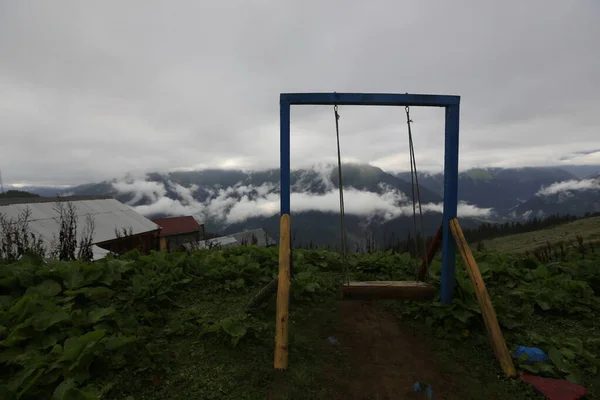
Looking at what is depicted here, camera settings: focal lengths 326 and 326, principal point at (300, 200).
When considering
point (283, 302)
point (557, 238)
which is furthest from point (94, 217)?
point (557, 238)

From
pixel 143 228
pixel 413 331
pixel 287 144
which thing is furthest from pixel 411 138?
pixel 143 228

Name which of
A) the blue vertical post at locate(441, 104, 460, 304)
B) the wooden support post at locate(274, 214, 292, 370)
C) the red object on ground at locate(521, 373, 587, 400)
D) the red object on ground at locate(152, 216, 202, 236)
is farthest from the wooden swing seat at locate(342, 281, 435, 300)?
the red object on ground at locate(152, 216, 202, 236)

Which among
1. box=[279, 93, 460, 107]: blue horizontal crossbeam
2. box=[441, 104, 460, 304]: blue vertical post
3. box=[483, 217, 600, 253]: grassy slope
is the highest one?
box=[279, 93, 460, 107]: blue horizontal crossbeam

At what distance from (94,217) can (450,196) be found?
27.0 meters

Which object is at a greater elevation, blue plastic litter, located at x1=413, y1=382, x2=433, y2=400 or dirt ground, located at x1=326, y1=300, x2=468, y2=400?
dirt ground, located at x1=326, y1=300, x2=468, y2=400

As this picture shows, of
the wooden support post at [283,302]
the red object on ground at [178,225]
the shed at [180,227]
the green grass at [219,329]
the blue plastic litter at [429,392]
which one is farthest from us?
the red object on ground at [178,225]

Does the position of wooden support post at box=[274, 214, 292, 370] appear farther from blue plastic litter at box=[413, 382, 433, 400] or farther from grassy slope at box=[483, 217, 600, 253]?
grassy slope at box=[483, 217, 600, 253]

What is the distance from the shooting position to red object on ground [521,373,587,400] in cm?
280

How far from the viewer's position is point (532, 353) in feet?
11.0

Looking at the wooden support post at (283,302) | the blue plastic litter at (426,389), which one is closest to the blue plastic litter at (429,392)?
the blue plastic litter at (426,389)

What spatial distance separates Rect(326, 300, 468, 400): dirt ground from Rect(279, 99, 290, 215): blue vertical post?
173 cm

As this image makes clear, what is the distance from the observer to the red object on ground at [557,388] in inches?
110

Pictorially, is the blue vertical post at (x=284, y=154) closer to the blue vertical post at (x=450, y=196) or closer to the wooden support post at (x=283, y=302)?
the wooden support post at (x=283, y=302)

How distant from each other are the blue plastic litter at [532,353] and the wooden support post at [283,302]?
241 centimetres
